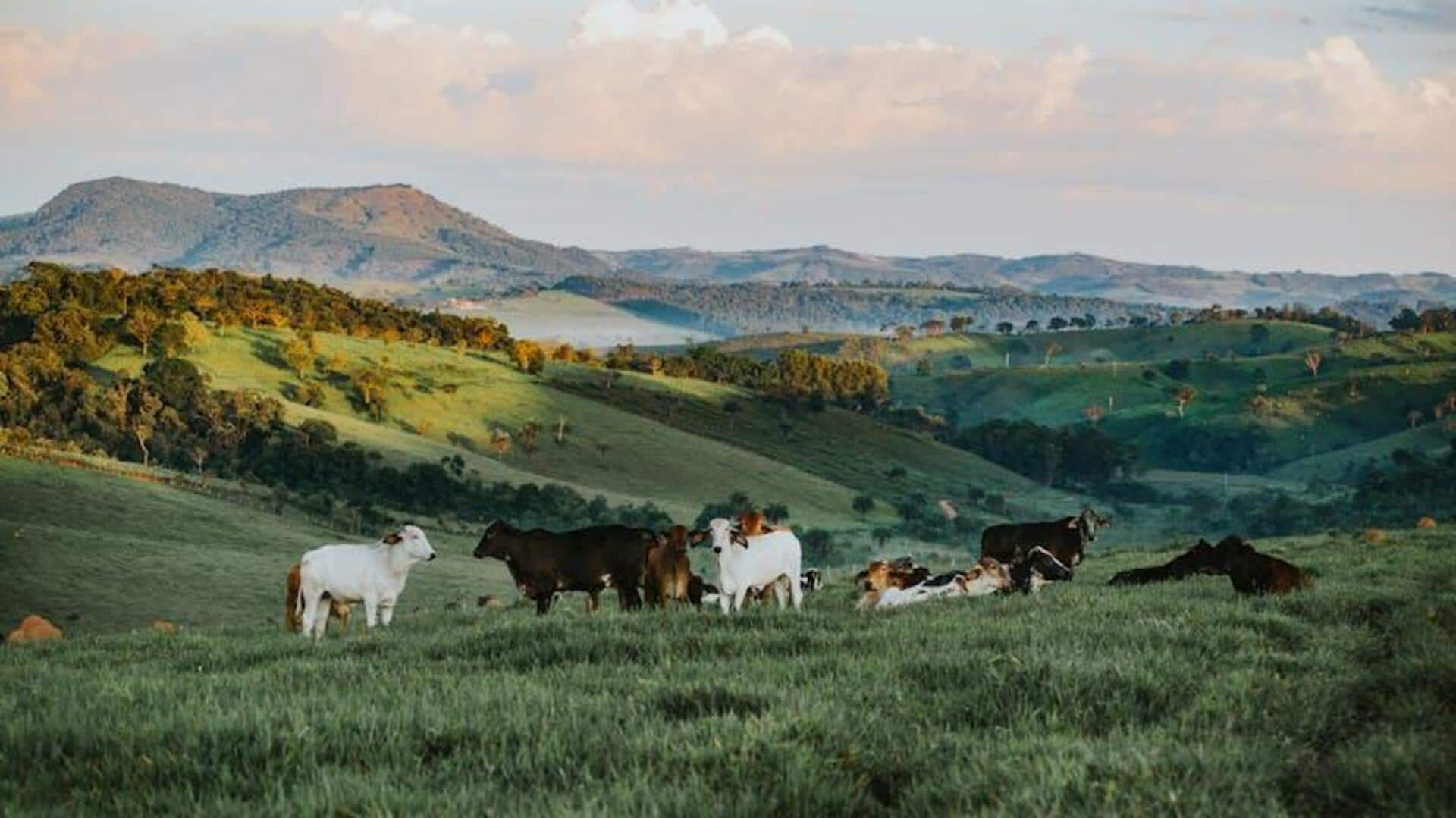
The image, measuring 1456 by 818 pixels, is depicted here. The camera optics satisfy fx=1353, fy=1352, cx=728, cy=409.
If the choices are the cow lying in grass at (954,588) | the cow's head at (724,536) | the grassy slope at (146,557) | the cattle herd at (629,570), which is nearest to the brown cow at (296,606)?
the cattle herd at (629,570)

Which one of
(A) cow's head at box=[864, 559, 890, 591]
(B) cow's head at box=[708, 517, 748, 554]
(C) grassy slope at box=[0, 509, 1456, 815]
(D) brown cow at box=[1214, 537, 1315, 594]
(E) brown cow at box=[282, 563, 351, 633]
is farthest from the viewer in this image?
(A) cow's head at box=[864, 559, 890, 591]

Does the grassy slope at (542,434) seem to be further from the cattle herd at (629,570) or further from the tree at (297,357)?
the cattle herd at (629,570)

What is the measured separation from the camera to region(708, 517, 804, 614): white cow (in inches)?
755

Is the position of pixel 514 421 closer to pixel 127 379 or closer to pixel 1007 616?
pixel 127 379

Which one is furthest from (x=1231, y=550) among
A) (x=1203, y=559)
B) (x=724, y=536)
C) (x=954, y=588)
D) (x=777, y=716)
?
Answer: (x=777, y=716)

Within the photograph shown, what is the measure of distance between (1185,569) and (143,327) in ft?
449

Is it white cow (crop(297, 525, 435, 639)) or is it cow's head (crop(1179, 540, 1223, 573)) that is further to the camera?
cow's head (crop(1179, 540, 1223, 573))

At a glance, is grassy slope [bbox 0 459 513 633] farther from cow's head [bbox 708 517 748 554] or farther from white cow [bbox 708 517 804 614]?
cow's head [bbox 708 517 748 554]

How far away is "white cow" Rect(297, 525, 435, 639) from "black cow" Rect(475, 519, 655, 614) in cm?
109

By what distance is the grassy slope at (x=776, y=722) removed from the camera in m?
6.91

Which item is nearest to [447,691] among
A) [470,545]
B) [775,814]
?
[775,814]

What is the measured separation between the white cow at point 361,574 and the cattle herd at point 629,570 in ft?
0.05

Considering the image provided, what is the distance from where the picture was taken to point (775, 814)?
22.2 feet

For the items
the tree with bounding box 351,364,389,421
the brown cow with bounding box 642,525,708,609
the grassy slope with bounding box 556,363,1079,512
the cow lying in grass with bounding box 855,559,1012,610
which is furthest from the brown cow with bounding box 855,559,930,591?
the grassy slope with bounding box 556,363,1079,512
